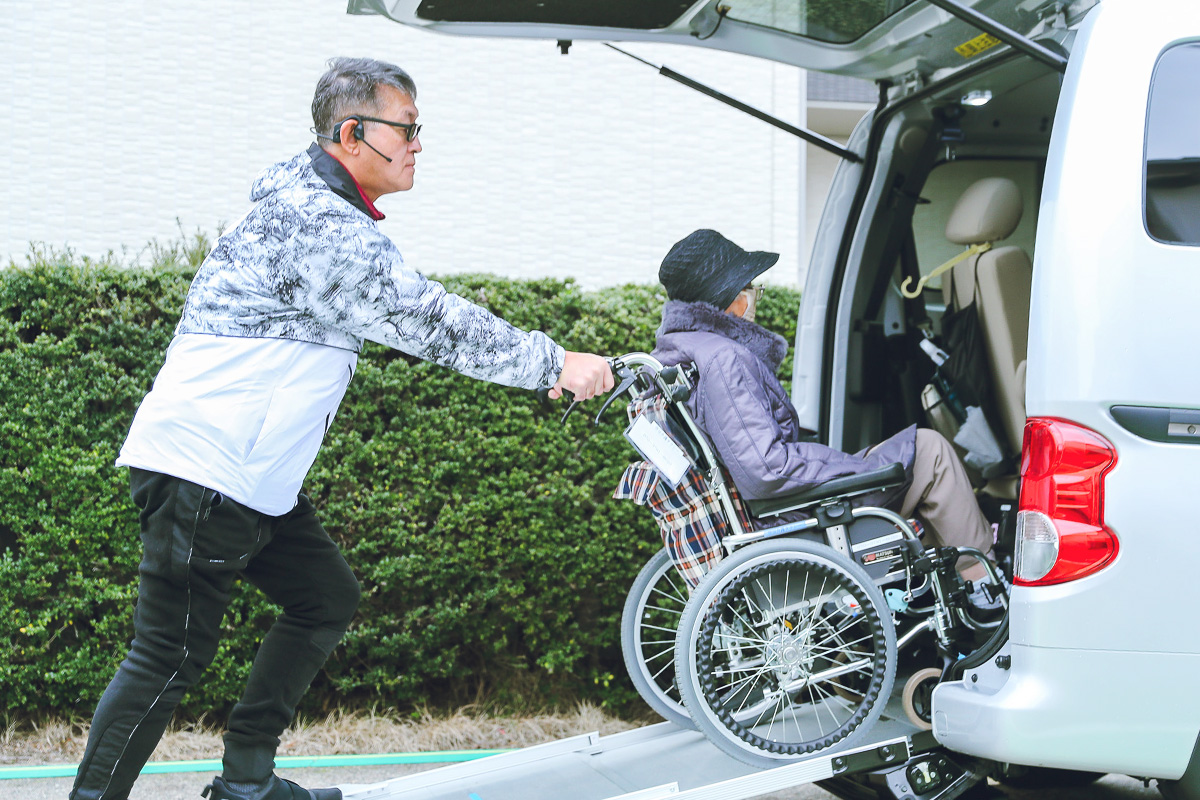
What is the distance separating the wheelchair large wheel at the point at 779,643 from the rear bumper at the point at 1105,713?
454mm

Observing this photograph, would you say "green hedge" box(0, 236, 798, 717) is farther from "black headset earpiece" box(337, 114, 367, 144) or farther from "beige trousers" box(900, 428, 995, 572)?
"black headset earpiece" box(337, 114, 367, 144)

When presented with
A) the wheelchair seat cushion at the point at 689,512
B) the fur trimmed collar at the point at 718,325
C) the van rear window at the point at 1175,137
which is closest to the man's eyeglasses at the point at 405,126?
the fur trimmed collar at the point at 718,325

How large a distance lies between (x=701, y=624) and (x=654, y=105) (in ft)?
20.3

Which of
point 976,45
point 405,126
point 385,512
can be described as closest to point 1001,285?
point 976,45

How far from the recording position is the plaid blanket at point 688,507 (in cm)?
286

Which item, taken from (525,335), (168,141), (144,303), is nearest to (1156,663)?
(525,335)

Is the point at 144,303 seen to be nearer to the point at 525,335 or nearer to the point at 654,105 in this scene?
the point at 525,335

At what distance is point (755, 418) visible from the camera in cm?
275

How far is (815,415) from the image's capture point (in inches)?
145

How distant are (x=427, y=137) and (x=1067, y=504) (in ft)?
21.1

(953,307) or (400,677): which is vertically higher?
(953,307)

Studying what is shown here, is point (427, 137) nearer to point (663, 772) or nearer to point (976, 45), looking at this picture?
point (976, 45)

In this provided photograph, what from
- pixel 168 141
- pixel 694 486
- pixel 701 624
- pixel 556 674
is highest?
pixel 168 141

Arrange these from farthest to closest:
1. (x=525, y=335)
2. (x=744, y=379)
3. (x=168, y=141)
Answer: (x=168, y=141) < (x=744, y=379) < (x=525, y=335)
